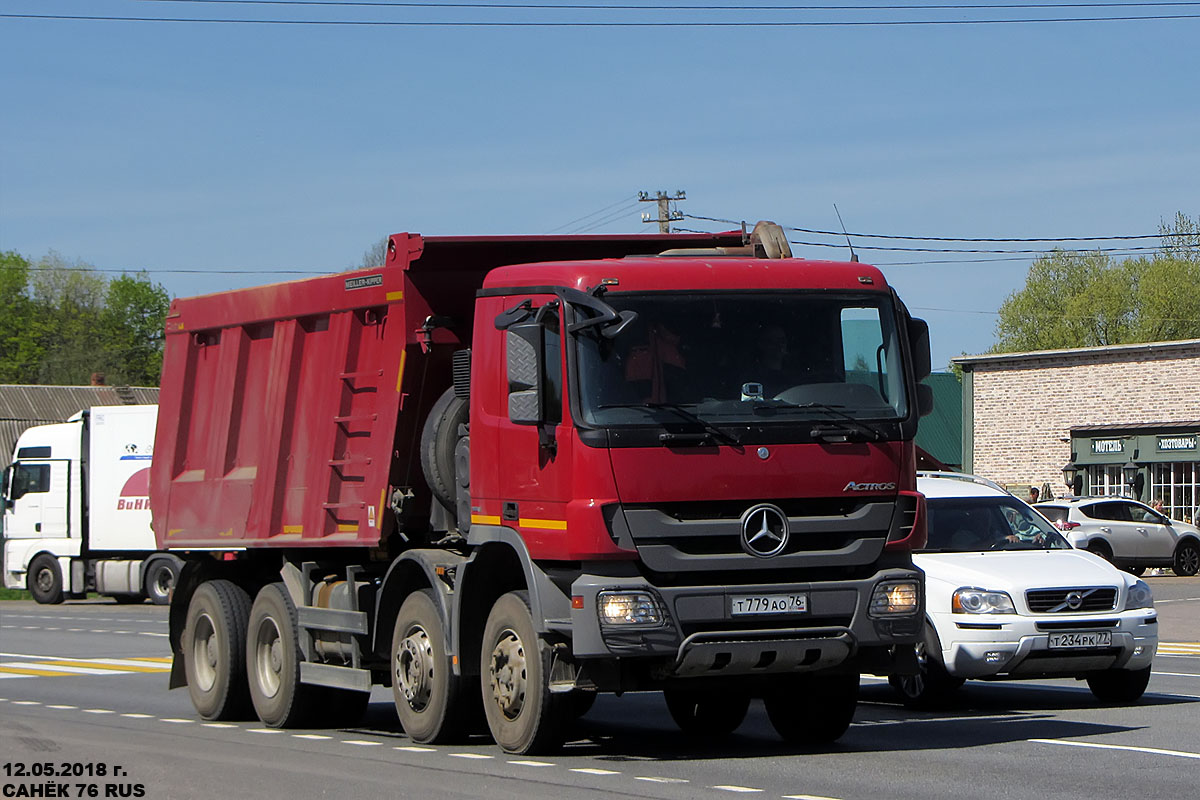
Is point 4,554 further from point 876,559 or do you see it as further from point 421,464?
point 876,559

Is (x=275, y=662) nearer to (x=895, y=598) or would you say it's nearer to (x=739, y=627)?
(x=739, y=627)

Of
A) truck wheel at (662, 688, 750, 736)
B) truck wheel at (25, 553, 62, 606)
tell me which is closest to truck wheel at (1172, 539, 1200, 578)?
truck wheel at (25, 553, 62, 606)

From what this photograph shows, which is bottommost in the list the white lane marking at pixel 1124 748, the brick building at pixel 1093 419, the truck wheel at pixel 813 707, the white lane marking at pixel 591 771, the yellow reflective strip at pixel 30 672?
the yellow reflective strip at pixel 30 672

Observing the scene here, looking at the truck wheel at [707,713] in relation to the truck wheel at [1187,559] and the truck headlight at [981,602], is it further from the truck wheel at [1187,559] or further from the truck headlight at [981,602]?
the truck wheel at [1187,559]

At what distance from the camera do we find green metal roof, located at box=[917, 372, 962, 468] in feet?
201

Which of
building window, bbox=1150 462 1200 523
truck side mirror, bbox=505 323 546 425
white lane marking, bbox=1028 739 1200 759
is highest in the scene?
building window, bbox=1150 462 1200 523

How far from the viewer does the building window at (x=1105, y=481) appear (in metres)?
47.8

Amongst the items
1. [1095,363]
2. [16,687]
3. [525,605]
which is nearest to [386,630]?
[525,605]

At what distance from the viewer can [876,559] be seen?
1062 centimetres

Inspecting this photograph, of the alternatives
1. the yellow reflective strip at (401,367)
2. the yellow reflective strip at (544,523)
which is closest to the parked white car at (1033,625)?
the yellow reflective strip at (544,523)

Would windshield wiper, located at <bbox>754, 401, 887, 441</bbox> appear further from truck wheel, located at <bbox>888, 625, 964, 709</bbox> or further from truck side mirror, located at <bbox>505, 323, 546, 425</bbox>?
truck wheel, located at <bbox>888, 625, 964, 709</bbox>

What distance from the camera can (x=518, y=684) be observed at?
35.4 feet

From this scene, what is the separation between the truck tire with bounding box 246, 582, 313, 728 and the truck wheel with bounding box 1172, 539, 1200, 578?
89.5 ft

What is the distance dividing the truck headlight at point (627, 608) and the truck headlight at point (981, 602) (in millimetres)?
4310
